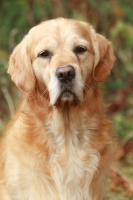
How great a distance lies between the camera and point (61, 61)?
501 centimetres

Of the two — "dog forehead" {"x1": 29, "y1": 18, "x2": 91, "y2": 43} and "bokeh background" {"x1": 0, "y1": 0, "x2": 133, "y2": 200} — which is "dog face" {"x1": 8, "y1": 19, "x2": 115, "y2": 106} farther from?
"bokeh background" {"x1": 0, "y1": 0, "x2": 133, "y2": 200}

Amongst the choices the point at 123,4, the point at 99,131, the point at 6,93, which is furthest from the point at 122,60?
the point at 99,131

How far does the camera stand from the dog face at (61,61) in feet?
16.5

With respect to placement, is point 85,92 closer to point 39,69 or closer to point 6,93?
point 39,69

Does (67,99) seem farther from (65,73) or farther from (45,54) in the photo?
(45,54)

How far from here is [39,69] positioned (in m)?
5.25

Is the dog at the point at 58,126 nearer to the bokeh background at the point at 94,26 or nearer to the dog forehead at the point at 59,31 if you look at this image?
the dog forehead at the point at 59,31

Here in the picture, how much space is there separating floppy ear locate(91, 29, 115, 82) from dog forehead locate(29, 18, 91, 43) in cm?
11

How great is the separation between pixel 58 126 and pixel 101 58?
2.52 ft

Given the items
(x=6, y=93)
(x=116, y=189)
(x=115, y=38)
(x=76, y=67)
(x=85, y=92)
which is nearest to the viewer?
(x=76, y=67)

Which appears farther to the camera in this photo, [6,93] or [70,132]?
[6,93]

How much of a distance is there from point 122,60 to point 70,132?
5.20m

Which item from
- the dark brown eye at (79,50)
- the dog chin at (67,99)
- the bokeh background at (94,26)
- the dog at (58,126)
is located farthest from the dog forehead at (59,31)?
the bokeh background at (94,26)

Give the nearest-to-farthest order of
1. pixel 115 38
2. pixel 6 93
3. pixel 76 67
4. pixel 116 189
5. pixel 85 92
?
pixel 76 67 < pixel 85 92 < pixel 116 189 < pixel 6 93 < pixel 115 38
